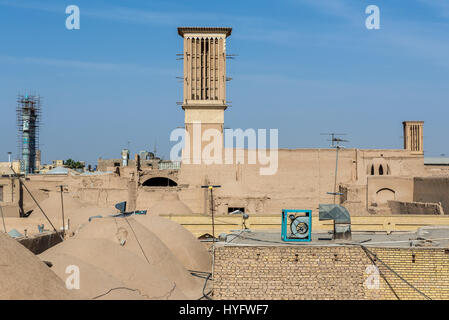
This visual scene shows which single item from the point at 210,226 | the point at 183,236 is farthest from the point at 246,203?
the point at 183,236

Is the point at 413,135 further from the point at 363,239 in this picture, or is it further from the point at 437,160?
the point at 363,239

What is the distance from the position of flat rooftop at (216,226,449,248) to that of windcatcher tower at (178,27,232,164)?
2188cm

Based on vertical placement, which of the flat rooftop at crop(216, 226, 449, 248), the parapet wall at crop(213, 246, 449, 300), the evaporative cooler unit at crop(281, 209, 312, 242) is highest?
the evaporative cooler unit at crop(281, 209, 312, 242)

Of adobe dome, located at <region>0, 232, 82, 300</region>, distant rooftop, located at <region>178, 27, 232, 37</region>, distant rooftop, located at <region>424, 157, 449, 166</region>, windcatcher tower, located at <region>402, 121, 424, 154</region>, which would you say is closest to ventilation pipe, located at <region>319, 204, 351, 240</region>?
adobe dome, located at <region>0, 232, 82, 300</region>

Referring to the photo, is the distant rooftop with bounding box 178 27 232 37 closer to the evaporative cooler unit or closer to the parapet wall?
the evaporative cooler unit

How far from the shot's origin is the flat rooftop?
11.1m

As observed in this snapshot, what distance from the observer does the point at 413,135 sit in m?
45.9

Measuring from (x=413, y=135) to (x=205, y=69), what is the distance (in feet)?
67.1

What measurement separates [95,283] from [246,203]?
696 inches

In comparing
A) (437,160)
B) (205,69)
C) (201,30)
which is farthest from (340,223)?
(437,160)

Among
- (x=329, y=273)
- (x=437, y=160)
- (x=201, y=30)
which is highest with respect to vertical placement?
(x=201, y=30)

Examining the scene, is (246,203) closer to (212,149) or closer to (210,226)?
(212,149)

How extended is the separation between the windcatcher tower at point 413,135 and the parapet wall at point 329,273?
36.8 metres

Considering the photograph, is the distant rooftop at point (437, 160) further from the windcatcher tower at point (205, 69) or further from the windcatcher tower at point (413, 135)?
the windcatcher tower at point (205, 69)
